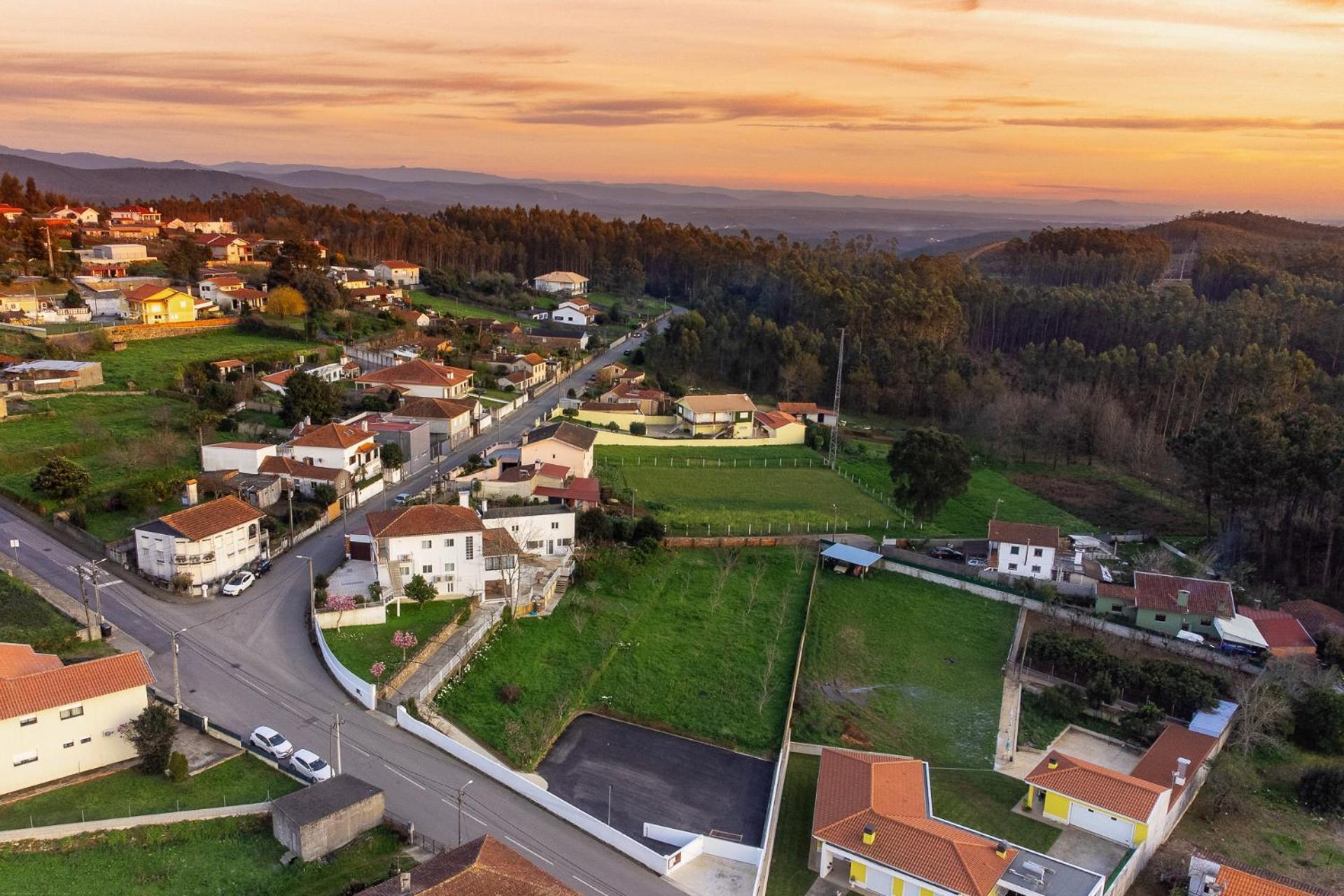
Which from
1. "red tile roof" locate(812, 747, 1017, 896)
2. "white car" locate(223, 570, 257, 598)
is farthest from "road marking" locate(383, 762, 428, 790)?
"white car" locate(223, 570, 257, 598)

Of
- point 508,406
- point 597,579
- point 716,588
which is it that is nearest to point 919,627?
point 716,588

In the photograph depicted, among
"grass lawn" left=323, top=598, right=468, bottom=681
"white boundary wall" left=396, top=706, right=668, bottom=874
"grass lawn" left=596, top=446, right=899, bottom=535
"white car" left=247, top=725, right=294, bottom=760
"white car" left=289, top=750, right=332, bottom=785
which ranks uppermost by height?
"grass lawn" left=596, top=446, right=899, bottom=535

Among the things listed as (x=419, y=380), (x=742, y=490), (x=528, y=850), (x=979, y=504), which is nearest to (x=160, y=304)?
(x=419, y=380)

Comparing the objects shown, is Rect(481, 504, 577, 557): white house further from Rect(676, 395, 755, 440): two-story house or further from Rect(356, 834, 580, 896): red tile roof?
Rect(676, 395, 755, 440): two-story house

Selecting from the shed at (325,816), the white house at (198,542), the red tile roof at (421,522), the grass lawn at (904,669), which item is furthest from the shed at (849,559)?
the white house at (198,542)

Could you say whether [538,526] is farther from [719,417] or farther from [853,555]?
[719,417]

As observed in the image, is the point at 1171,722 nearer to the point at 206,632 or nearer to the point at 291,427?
the point at 206,632
